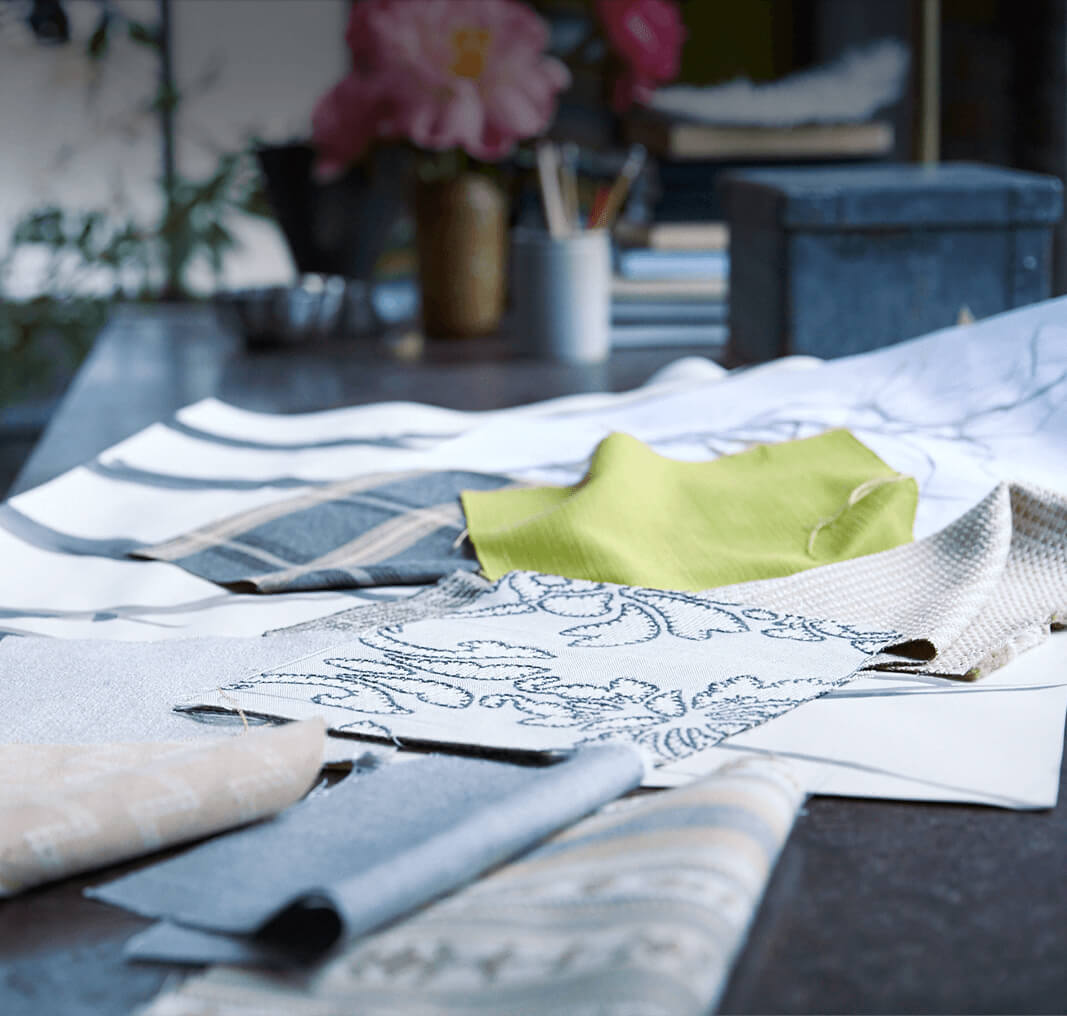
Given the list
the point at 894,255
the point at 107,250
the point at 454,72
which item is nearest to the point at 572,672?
the point at 894,255

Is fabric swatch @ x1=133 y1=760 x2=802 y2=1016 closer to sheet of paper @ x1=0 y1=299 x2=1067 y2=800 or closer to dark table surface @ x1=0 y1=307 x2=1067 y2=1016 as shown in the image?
dark table surface @ x1=0 y1=307 x2=1067 y2=1016

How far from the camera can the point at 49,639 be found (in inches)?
18.9

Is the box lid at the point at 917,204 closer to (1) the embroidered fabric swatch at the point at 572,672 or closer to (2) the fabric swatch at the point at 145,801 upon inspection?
(1) the embroidered fabric swatch at the point at 572,672

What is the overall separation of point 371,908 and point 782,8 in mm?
1712

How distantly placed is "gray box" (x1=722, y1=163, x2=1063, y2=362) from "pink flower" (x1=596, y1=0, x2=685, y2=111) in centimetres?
33

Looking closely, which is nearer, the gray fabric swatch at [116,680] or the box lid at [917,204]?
the gray fabric swatch at [116,680]

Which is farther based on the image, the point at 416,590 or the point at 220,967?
the point at 416,590

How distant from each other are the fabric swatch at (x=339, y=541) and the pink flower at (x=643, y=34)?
874mm

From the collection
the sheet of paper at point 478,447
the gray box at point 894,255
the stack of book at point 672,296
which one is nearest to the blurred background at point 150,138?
the stack of book at point 672,296

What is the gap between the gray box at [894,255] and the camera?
44.9 inches

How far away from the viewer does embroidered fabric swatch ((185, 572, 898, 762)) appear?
A: 0.39 metres

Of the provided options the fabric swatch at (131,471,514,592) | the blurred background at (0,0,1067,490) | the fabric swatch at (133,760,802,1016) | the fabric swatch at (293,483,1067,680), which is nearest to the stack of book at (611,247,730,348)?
the blurred background at (0,0,1067,490)

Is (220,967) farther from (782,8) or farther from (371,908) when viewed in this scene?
(782,8)

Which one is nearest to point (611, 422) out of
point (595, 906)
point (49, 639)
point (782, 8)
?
point (49, 639)
